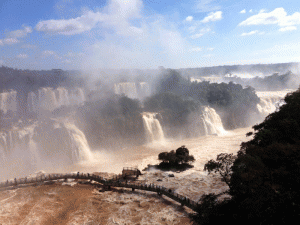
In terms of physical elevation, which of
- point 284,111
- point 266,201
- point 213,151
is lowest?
point 213,151

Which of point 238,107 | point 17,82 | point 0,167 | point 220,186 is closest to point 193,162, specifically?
point 220,186

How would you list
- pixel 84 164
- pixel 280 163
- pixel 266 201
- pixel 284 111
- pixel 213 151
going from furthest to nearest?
pixel 213 151
pixel 84 164
pixel 284 111
pixel 280 163
pixel 266 201

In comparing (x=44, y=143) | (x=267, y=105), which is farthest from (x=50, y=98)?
(x=267, y=105)

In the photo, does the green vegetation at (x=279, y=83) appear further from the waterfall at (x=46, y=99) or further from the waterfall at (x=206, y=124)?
the waterfall at (x=46, y=99)

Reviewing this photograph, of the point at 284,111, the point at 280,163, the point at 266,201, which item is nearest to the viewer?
the point at 266,201

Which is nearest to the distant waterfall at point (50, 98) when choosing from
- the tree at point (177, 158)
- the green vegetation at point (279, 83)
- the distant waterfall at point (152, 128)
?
the distant waterfall at point (152, 128)

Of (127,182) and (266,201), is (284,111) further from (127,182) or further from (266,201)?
(127,182)

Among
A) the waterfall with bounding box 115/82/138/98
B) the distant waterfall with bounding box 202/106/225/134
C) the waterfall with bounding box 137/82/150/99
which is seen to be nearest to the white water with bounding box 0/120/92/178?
the distant waterfall with bounding box 202/106/225/134
